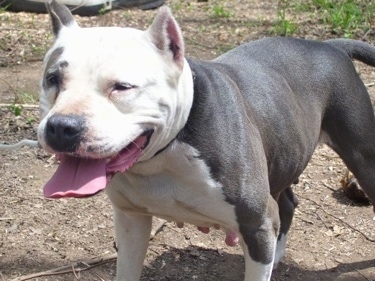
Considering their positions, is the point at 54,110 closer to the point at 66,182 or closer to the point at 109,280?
the point at 66,182

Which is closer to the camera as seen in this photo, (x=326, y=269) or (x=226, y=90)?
(x=226, y=90)

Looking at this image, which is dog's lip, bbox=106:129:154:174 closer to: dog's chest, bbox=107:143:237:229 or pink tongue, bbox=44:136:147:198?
pink tongue, bbox=44:136:147:198

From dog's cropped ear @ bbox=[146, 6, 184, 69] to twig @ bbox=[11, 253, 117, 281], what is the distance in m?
1.50

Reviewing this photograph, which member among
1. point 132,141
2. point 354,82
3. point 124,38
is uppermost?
point 124,38

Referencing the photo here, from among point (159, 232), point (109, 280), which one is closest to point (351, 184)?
point (159, 232)

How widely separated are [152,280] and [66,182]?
1.46 m

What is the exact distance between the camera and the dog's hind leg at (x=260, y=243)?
11.6 feet

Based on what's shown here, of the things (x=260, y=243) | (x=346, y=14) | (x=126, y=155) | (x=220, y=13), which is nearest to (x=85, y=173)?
(x=126, y=155)

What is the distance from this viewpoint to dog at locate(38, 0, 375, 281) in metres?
2.96

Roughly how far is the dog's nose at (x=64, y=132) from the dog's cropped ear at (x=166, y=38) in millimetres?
481

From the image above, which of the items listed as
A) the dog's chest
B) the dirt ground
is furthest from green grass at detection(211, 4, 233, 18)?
the dog's chest

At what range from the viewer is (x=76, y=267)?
4.27 meters

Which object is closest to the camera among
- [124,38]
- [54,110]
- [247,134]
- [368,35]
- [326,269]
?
[54,110]

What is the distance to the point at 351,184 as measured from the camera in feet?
16.2
